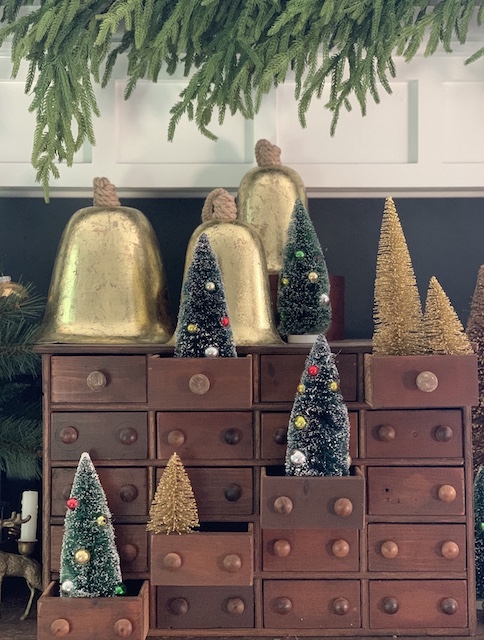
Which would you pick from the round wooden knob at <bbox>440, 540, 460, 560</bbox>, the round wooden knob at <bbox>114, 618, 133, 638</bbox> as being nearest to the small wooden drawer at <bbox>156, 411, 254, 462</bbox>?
the round wooden knob at <bbox>114, 618, 133, 638</bbox>

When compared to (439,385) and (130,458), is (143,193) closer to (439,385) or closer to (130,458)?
(130,458)

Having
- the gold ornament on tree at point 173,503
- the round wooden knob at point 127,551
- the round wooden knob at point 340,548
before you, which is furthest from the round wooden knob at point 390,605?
the round wooden knob at point 127,551

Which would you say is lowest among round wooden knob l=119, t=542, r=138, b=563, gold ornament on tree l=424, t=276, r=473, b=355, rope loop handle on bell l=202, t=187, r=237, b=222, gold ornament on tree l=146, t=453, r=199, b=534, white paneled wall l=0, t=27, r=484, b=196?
round wooden knob l=119, t=542, r=138, b=563

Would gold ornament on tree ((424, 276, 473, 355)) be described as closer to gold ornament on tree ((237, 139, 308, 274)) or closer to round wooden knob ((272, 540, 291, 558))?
gold ornament on tree ((237, 139, 308, 274))

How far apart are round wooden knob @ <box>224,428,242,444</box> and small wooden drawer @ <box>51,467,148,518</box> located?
0.19m

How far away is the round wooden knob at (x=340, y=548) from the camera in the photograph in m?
1.33

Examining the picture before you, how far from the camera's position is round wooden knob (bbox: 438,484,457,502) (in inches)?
52.9

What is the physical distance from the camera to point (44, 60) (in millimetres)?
1452

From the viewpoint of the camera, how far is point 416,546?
1.36m

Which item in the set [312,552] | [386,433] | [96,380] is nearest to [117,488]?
[96,380]

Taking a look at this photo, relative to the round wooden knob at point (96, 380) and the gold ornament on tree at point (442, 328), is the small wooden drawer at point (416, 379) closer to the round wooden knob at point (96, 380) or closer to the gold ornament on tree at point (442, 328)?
the gold ornament on tree at point (442, 328)

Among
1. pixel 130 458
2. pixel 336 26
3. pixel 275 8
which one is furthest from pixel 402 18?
pixel 130 458

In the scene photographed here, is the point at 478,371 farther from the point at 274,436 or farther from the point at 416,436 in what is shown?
the point at 274,436

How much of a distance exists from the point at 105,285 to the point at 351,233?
0.72m
